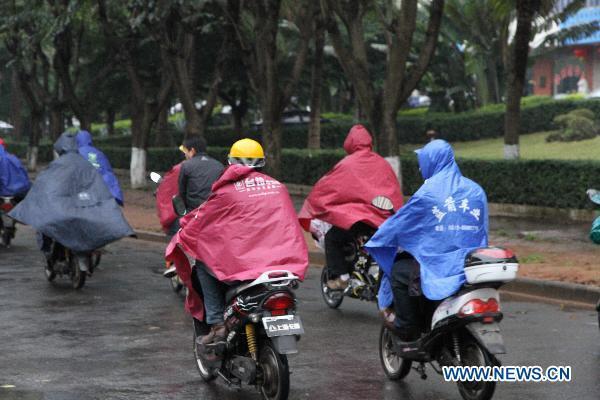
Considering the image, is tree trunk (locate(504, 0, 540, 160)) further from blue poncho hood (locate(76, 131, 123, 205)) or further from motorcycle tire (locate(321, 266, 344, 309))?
motorcycle tire (locate(321, 266, 344, 309))

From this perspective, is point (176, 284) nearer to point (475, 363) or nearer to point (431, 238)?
point (431, 238)

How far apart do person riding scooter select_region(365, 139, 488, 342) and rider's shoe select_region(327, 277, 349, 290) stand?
3.83 m

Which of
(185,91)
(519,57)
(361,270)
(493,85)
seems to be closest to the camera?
(361,270)

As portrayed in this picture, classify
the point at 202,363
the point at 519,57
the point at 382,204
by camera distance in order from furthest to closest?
the point at 519,57, the point at 382,204, the point at 202,363

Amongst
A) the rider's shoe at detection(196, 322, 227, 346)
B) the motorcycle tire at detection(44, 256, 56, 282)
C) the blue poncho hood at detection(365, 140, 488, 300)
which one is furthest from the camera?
the motorcycle tire at detection(44, 256, 56, 282)

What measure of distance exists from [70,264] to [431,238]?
7123 mm

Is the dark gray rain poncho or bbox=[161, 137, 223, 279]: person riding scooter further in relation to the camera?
the dark gray rain poncho

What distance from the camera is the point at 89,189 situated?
1359 centimetres

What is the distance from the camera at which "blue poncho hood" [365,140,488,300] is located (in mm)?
7539

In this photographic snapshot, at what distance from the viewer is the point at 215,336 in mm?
8086

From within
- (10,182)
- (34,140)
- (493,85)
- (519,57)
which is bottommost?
(34,140)

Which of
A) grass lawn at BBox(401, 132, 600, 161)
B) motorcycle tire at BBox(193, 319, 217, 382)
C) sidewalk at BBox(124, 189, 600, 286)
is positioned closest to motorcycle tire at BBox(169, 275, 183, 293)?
sidewalk at BBox(124, 189, 600, 286)

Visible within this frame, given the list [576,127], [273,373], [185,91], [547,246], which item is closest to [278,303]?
[273,373]

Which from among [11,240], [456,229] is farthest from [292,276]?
[11,240]
